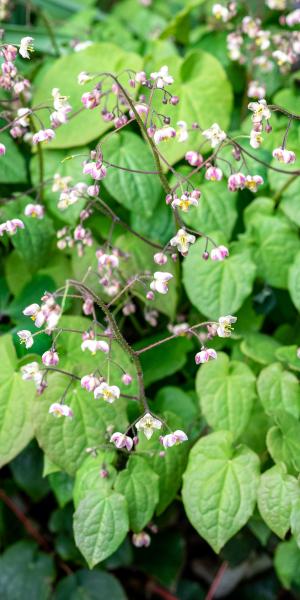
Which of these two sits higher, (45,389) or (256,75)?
(256,75)

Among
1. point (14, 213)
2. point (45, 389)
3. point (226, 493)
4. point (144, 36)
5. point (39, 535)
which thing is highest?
point (144, 36)

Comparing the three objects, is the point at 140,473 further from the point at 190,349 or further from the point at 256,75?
the point at 256,75

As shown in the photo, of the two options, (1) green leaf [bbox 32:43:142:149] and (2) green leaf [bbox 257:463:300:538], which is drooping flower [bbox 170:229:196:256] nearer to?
(2) green leaf [bbox 257:463:300:538]

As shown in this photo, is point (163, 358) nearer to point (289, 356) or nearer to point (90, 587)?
point (289, 356)

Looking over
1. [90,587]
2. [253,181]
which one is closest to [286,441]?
[253,181]

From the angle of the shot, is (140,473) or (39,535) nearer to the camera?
(140,473)

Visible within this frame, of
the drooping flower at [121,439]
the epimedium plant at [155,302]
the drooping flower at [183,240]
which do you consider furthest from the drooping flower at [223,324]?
the drooping flower at [121,439]

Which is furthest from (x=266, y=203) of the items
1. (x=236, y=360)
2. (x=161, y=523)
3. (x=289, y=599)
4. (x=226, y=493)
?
(x=289, y=599)

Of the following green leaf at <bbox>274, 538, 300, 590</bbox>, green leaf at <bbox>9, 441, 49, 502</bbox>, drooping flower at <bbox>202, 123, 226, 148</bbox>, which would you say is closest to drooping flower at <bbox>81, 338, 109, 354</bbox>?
drooping flower at <bbox>202, 123, 226, 148</bbox>
